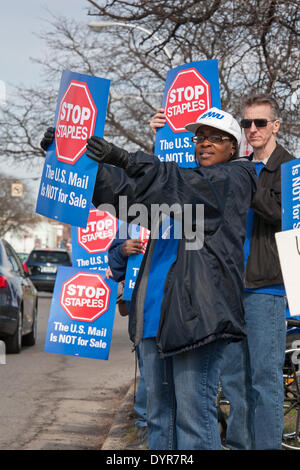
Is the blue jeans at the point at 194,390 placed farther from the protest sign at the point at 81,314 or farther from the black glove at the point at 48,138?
the protest sign at the point at 81,314

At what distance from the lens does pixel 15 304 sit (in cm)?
1087

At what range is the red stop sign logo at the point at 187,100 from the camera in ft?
17.4

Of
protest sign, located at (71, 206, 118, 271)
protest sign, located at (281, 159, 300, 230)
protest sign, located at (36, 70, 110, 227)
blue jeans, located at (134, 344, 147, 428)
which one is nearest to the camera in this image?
protest sign, located at (36, 70, 110, 227)

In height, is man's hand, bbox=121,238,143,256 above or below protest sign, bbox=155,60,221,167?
below

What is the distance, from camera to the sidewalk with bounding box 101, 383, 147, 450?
5488 millimetres

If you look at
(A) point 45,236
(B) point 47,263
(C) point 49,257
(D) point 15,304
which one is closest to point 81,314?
(D) point 15,304

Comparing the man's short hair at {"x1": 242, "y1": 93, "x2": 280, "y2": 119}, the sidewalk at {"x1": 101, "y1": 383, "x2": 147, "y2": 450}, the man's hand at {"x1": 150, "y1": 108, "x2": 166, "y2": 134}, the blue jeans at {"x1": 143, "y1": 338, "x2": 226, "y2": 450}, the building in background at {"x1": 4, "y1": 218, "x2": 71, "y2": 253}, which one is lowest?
the sidewalk at {"x1": 101, "y1": 383, "x2": 147, "y2": 450}

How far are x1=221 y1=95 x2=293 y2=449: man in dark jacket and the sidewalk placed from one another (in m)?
0.98

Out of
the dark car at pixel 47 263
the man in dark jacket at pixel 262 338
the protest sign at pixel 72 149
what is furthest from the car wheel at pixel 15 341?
the dark car at pixel 47 263

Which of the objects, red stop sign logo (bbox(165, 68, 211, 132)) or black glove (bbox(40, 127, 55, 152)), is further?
red stop sign logo (bbox(165, 68, 211, 132))

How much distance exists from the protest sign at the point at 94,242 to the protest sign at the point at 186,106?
1.84 m

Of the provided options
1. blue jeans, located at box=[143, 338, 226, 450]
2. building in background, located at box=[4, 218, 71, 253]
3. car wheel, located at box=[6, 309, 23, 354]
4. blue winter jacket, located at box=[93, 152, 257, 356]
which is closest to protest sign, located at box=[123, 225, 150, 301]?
blue jeans, located at box=[143, 338, 226, 450]

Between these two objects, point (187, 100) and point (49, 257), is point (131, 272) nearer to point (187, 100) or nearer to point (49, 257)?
point (187, 100)

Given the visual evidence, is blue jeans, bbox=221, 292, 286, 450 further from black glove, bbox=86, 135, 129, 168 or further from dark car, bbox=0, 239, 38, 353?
dark car, bbox=0, 239, 38, 353
